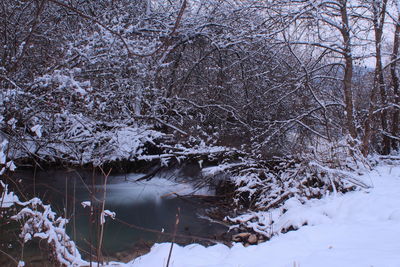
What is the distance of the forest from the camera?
6094 millimetres

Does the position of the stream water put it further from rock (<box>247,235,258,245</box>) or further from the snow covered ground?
the snow covered ground

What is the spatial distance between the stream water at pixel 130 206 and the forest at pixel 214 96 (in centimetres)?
39

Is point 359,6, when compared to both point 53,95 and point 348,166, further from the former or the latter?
point 53,95

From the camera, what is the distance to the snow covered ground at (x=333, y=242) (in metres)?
2.53

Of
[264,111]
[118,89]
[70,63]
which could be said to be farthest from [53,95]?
[264,111]

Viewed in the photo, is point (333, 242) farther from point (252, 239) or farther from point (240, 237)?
point (240, 237)

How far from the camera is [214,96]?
9.27 metres

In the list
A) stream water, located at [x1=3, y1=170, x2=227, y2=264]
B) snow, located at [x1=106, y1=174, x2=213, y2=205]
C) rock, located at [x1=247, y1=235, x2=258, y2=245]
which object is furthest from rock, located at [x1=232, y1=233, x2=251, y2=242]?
snow, located at [x1=106, y1=174, x2=213, y2=205]

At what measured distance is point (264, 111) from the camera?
856 centimetres

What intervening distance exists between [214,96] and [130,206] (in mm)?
3974

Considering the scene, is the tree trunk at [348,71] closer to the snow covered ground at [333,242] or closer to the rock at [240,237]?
the snow covered ground at [333,242]

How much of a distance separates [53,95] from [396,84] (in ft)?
24.3

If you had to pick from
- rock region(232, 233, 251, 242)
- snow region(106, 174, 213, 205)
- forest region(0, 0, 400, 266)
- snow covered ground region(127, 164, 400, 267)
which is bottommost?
rock region(232, 233, 251, 242)

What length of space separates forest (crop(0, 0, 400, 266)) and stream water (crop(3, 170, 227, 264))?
39cm
